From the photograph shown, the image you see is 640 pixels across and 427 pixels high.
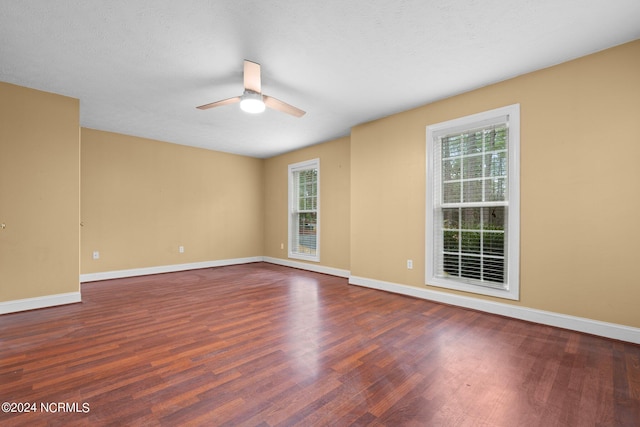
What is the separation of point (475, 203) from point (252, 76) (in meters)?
2.93

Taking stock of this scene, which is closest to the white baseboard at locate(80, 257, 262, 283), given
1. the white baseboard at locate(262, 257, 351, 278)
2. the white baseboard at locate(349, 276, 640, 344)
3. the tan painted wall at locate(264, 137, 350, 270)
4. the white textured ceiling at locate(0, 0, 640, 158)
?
the white baseboard at locate(262, 257, 351, 278)

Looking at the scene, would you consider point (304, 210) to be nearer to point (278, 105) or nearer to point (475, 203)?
point (278, 105)

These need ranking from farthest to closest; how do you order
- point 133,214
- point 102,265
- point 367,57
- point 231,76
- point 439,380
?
point 133,214 → point 102,265 → point 231,76 → point 367,57 → point 439,380

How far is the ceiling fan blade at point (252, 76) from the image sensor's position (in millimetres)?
2696

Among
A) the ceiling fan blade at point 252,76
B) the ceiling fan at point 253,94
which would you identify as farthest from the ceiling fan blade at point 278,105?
the ceiling fan blade at point 252,76

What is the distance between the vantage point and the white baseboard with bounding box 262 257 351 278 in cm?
533

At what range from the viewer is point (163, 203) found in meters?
5.61

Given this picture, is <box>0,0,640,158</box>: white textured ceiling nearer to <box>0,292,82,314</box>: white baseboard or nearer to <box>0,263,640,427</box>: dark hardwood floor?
<box>0,292,82,314</box>: white baseboard

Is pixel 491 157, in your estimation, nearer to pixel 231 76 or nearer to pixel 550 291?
pixel 550 291

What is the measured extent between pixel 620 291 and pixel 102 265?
6943 mm

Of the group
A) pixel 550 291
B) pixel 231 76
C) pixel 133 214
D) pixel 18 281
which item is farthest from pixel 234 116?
pixel 550 291

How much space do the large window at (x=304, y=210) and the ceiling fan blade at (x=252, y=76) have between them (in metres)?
2.99

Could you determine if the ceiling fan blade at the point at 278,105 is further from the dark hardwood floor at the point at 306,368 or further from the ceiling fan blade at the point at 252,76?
the dark hardwood floor at the point at 306,368

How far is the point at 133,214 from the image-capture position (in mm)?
5246
